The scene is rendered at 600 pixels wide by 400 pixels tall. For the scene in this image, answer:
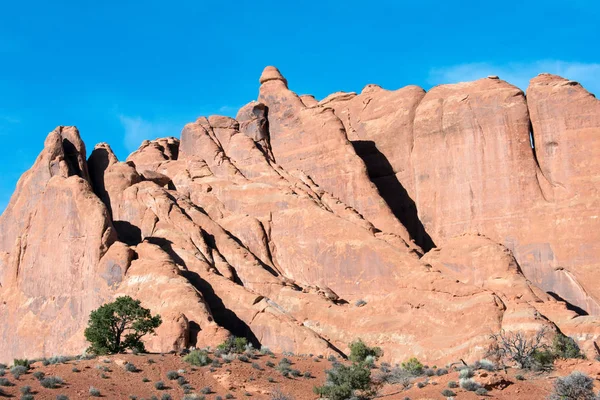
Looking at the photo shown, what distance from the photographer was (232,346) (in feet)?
163

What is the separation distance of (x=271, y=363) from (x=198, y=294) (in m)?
15.2

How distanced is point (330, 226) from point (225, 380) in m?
29.5

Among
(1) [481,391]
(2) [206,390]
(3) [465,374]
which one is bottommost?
(2) [206,390]

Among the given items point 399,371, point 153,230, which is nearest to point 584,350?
point 399,371

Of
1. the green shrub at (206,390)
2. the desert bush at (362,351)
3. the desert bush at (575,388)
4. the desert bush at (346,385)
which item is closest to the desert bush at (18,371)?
the green shrub at (206,390)

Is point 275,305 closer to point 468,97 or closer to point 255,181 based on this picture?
point 255,181

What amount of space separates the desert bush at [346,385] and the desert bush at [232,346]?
9.94 meters

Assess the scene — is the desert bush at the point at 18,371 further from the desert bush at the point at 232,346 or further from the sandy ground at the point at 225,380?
the desert bush at the point at 232,346

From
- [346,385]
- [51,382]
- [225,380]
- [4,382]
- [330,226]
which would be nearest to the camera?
[4,382]

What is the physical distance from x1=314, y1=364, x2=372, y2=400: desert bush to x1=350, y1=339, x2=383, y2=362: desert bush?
1300cm

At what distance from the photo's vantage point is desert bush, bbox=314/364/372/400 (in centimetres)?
3441

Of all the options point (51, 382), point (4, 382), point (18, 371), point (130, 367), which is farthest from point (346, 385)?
point (4, 382)

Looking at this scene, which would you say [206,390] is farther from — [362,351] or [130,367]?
[362,351]

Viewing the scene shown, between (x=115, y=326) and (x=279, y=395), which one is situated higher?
(x=115, y=326)
